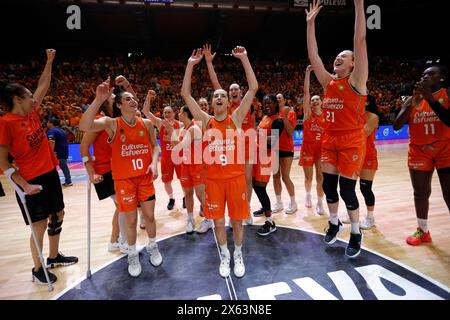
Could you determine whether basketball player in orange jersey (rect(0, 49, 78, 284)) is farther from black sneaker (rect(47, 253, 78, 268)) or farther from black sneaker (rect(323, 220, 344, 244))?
black sneaker (rect(323, 220, 344, 244))

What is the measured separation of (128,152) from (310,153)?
3188 millimetres

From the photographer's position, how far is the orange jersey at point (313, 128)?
4809 mm

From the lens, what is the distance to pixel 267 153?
4.40 meters

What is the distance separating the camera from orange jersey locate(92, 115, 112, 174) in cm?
353

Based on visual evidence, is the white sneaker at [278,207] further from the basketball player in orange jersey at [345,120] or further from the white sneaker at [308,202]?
the basketball player in orange jersey at [345,120]

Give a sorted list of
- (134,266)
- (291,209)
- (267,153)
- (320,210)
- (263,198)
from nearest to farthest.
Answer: (134,266) → (263,198) → (267,153) → (320,210) → (291,209)

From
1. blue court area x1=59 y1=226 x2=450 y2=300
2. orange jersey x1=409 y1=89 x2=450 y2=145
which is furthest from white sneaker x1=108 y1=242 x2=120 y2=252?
orange jersey x1=409 y1=89 x2=450 y2=145

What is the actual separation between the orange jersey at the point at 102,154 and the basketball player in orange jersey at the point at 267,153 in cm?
209

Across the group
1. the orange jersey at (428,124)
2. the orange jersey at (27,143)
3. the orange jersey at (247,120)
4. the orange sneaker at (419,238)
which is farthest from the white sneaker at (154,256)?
the orange jersey at (428,124)

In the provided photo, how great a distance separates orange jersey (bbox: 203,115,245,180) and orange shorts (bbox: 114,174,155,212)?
738 millimetres

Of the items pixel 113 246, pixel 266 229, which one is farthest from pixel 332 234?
pixel 113 246

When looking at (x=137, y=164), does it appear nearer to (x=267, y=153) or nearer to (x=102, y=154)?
(x=102, y=154)
